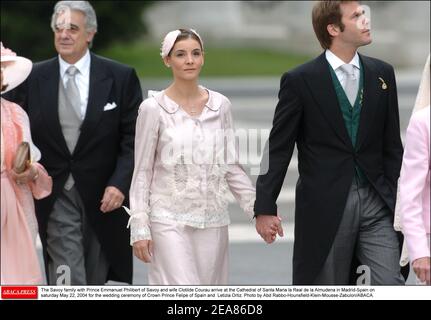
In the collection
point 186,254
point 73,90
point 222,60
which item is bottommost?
point 222,60

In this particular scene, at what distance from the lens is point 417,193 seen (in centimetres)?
567

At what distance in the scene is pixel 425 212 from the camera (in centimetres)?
574

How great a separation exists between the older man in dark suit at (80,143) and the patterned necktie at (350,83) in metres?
1.49

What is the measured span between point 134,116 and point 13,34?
730 inches

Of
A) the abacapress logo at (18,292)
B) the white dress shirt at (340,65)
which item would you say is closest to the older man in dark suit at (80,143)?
the abacapress logo at (18,292)

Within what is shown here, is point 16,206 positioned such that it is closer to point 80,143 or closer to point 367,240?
point 80,143

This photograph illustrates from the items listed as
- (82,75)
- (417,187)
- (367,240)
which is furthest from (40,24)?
(417,187)

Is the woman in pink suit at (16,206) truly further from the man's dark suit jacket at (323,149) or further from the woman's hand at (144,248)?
the man's dark suit jacket at (323,149)

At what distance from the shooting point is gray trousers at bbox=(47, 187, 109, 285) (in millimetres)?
7668

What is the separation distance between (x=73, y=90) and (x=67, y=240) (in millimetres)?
867

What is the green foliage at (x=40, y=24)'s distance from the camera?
2592 centimetres

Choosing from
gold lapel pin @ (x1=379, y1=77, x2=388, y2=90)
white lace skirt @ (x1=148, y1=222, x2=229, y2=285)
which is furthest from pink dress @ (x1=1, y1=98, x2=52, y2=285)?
gold lapel pin @ (x1=379, y1=77, x2=388, y2=90)
